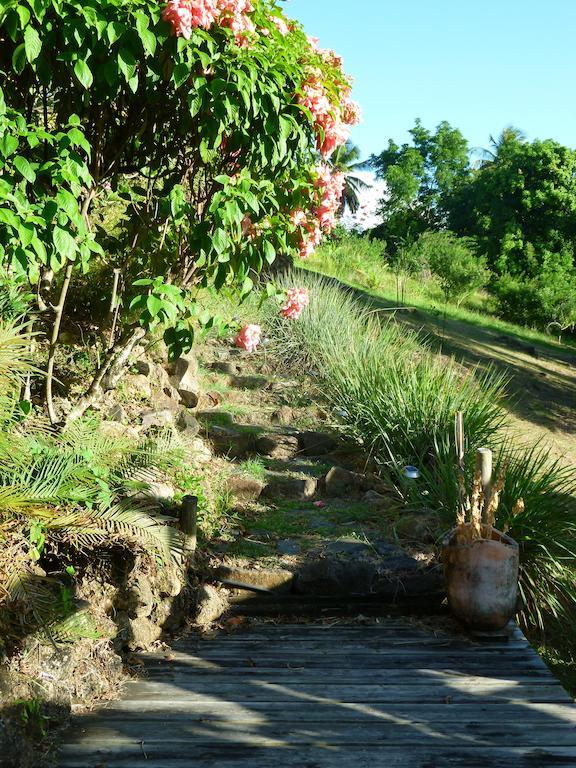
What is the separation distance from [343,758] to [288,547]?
2213mm

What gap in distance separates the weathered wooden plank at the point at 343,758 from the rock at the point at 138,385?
12.1 feet

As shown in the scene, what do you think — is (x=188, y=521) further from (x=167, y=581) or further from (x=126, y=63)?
(x=126, y=63)

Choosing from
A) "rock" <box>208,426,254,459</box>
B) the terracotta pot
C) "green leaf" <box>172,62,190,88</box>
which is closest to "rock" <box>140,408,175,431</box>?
"rock" <box>208,426,254,459</box>

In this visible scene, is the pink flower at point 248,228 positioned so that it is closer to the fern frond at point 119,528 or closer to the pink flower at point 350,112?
the pink flower at point 350,112

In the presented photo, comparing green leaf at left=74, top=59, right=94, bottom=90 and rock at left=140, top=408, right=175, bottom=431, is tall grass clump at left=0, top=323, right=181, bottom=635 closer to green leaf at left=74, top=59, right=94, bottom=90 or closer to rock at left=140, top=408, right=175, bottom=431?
green leaf at left=74, top=59, right=94, bottom=90

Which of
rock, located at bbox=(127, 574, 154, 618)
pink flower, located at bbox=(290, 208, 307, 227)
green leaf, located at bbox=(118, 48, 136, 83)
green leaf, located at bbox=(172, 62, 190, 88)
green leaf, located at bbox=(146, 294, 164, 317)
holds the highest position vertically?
green leaf, located at bbox=(172, 62, 190, 88)

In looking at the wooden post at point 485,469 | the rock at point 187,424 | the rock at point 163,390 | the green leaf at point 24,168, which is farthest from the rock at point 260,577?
the green leaf at point 24,168

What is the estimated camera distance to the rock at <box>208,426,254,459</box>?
657cm

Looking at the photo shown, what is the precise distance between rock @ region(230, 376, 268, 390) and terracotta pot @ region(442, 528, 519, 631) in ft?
13.3

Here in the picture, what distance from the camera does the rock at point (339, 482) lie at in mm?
6230

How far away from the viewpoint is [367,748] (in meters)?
3.03

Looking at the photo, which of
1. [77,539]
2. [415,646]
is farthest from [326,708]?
[77,539]

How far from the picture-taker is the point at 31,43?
3.51m

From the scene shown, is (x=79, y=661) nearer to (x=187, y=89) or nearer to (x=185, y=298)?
(x=185, y=298)
